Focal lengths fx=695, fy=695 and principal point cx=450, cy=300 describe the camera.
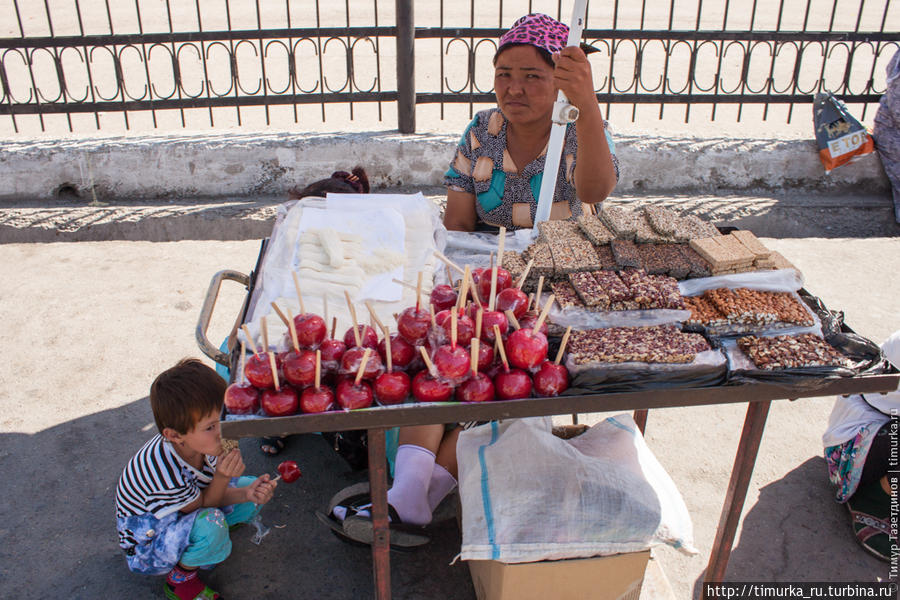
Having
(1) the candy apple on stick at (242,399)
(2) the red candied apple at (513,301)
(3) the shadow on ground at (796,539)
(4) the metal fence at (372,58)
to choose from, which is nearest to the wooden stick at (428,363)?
(2) the red candied apple at (513,301)

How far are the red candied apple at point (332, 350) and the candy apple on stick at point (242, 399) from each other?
185 millimetres

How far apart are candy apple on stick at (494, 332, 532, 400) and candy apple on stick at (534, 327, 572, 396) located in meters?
0.03

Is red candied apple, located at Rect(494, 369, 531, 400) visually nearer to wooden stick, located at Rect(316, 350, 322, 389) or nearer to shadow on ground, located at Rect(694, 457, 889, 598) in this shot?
wooden stick, located at Rect(316, 350, 322, 389)

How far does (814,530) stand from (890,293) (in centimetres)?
235

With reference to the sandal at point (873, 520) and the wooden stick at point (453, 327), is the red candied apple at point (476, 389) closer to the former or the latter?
the wooden stick at point (453, 327)

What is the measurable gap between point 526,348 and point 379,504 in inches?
24.1

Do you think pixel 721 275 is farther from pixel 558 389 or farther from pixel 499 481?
pixel 499 481

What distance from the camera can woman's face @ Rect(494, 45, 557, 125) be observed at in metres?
2.70

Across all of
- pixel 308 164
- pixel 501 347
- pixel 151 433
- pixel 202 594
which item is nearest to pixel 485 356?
pixel 501 347

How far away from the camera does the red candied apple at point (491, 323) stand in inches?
70.9

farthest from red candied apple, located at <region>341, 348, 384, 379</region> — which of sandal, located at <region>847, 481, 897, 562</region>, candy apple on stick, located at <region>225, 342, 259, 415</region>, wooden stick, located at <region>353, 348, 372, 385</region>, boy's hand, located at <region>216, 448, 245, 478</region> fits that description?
sandal, located at <region>847, 481, 897, 562</region>

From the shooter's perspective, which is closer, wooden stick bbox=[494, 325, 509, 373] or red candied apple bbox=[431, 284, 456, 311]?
wooden stick bbox=[494, 325, 509, 373]

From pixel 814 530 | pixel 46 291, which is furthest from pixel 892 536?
pixel 46 291

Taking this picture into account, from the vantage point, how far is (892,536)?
2.45m
